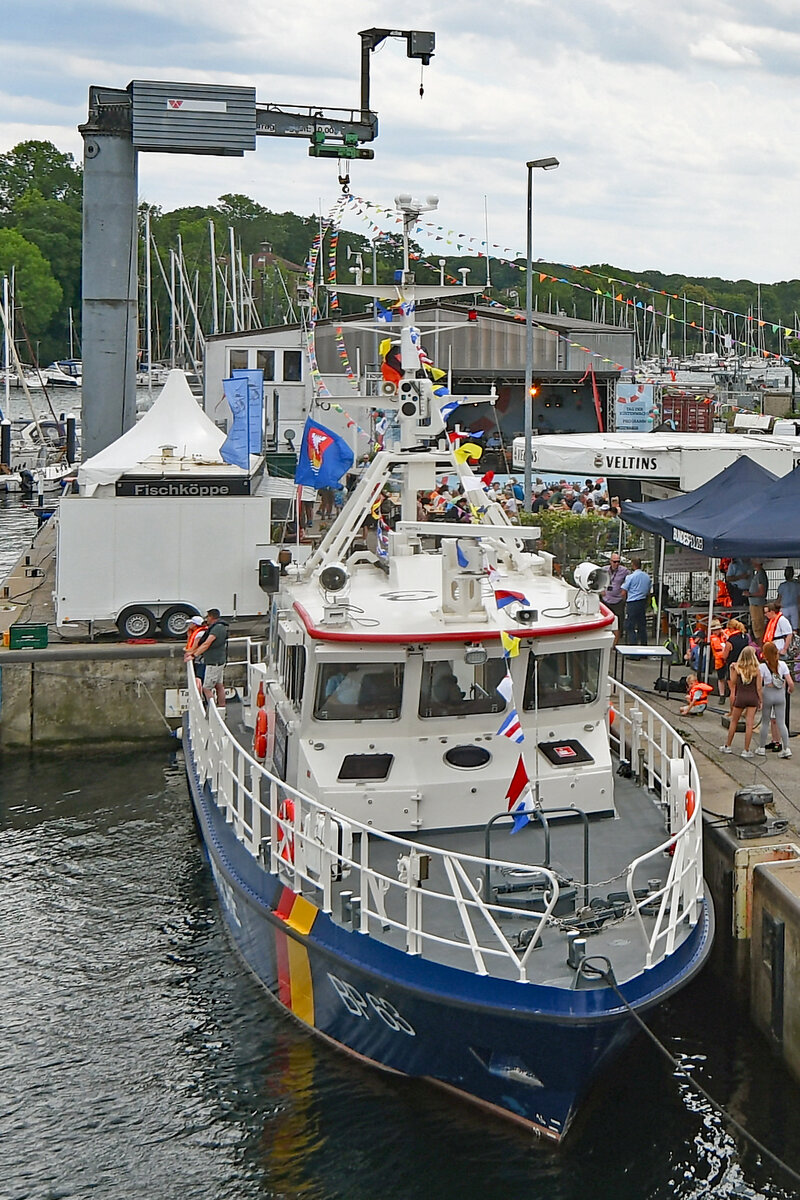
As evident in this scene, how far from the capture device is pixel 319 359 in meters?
43.5

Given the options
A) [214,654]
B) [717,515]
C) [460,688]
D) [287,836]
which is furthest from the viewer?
[717,515]

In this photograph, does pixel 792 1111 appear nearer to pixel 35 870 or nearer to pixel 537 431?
pixel 35 870

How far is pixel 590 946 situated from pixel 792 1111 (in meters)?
2.41

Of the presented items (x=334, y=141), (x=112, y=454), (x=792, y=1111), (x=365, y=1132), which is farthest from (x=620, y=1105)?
(x=334, y=141)

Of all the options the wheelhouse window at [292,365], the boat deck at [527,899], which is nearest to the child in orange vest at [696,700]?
the boat deck at [527,899]

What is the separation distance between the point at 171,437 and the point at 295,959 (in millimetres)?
16538

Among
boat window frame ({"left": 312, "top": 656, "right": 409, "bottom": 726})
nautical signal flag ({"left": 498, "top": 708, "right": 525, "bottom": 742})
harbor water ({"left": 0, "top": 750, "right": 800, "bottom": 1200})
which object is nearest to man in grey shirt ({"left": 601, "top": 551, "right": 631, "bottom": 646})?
harbor water ({"left": 0, "top": 750, "right": 800, "bottom": 1200})

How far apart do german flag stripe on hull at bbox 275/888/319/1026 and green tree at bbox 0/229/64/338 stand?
371 ft

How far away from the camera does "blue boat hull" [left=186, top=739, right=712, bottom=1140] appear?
29.0 ft

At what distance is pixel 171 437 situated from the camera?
84.3 ft

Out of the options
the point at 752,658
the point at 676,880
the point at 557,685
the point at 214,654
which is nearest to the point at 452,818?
the point at 557,685

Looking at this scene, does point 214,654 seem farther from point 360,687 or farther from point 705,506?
point 705,506

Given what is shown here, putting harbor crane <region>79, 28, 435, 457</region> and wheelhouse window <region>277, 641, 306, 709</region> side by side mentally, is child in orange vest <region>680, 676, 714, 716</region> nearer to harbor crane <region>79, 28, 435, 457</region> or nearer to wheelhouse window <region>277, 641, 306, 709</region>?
wheelhouse window <region>277, 641, 306, 709</region>

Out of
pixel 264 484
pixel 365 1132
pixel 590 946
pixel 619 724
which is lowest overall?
pixel 365 1132
